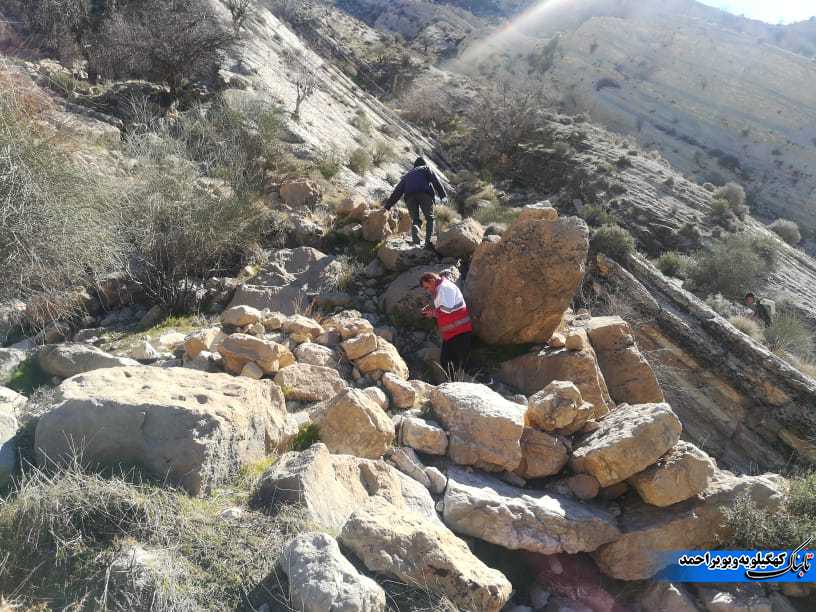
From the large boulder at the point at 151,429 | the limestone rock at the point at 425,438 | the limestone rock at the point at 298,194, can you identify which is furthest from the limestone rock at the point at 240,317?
the limestone rock at the point at 298,194

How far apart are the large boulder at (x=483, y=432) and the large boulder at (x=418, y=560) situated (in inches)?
52.8

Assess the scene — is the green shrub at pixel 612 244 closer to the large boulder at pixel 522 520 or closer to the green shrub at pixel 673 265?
the green shrub at pixel 673 265

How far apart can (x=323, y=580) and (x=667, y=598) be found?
2624 mm

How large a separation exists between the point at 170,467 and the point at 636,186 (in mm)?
19474

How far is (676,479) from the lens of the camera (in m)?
3.73

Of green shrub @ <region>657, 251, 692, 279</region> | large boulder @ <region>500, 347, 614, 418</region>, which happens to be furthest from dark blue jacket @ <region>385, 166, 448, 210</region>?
green shrub @ <region>657, 251, 692, 279</region>

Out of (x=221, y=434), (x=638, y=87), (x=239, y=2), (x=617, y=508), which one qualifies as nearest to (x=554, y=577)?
(x=617, y=508)

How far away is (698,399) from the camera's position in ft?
24.3

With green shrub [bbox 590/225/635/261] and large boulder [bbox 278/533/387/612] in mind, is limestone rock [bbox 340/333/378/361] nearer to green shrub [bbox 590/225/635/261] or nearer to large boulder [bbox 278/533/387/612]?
large boulder [bbox 278/533/387/612]

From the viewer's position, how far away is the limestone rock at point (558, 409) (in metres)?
4.23

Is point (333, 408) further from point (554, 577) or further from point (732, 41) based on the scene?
point (732, 41)

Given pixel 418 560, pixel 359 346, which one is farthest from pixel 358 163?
pixel 418 560

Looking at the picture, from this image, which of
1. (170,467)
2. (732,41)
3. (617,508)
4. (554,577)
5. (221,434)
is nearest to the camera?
(170,467)

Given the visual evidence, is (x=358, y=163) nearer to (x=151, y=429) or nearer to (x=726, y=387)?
(x=726, y=387)
